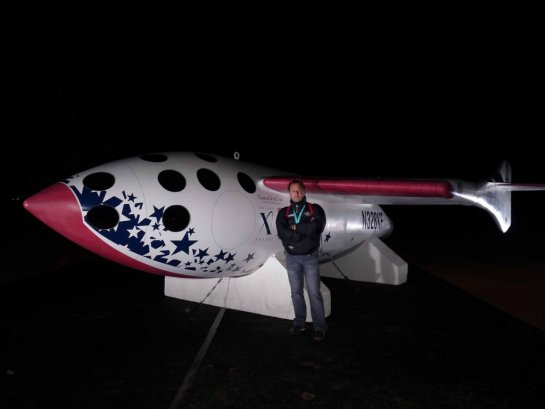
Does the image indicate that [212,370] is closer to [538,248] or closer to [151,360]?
[151,360]

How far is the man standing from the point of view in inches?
218

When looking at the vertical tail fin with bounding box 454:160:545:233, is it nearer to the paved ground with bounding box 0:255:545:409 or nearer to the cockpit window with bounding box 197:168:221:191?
the paved ground with bounding box 0:255:545:409

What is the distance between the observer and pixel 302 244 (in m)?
5.53

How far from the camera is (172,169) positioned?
5.62 meters

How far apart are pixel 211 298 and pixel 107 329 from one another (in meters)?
1.81

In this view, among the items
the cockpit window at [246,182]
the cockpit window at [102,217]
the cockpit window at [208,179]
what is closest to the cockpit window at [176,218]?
the cockpit window at [208,179]

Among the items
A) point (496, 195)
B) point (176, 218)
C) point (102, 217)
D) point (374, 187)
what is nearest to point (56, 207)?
point (102, 217)

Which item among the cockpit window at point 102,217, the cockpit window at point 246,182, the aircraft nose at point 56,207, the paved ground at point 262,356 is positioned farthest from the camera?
the cockpit window at point 246,182

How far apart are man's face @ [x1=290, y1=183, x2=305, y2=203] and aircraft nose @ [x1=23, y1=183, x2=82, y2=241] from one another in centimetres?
277

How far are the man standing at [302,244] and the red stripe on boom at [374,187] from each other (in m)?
0.68

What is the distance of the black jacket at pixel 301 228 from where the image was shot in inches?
218

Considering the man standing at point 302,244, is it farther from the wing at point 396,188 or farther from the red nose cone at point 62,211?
the red nose cone at point 62,211

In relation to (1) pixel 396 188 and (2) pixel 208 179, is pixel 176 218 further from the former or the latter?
(1) pixel 396 188

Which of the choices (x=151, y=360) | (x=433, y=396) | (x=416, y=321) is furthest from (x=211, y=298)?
(x=433, y=396)
